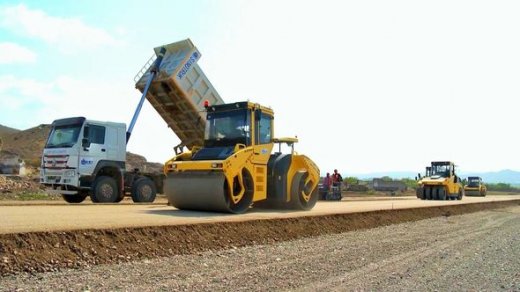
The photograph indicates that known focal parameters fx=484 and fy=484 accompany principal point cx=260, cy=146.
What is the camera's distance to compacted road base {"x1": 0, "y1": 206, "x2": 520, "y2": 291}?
541cm

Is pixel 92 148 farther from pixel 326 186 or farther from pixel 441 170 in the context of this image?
pixel 441 170

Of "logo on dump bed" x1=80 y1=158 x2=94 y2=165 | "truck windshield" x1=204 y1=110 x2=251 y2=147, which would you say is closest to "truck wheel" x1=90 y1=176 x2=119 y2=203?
"logo on dump bed" x1=80 y1=158 x2=94 y2=165

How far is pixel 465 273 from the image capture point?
6629mm

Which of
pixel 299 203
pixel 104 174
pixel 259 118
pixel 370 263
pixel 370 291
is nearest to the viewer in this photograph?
pixel 370 291

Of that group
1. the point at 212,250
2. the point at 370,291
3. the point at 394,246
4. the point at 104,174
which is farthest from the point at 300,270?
the point at 104,174

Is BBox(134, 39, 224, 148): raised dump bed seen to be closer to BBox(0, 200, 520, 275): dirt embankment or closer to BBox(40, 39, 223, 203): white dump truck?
BBox(40, 39, 223, 203): white dump truck

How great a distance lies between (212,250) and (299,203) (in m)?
5.84

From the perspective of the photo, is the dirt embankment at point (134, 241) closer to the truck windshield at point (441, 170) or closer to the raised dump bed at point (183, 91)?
the raised dump bed at point (183, 91)

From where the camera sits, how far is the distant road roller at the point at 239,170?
35.8ft

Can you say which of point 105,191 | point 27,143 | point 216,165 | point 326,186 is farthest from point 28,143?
point 216,165

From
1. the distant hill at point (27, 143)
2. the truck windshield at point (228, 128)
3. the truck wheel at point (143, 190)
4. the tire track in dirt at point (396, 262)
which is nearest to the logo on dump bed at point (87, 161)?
the truck wheel at point (143, 190)

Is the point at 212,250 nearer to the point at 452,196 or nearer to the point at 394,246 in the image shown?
the point at 394,246

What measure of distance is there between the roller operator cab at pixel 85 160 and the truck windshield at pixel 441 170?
857 inches

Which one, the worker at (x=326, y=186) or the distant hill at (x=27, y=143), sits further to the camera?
the distant hill at (x=27, y=143)
